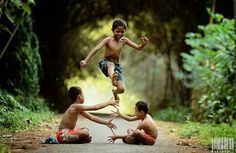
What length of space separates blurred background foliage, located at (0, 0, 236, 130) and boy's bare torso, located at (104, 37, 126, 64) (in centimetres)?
362

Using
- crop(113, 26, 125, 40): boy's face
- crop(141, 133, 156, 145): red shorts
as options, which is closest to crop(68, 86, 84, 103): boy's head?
crop(141, 133, 156, 145): red shorts

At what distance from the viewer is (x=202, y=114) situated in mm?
14109

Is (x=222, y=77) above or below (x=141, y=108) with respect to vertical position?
above

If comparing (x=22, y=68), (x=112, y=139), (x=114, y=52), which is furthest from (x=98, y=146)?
(x=22, y=68)

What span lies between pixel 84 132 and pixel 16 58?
196 inches

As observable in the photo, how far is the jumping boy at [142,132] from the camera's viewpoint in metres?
7.48

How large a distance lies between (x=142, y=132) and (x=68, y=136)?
1.01 meters

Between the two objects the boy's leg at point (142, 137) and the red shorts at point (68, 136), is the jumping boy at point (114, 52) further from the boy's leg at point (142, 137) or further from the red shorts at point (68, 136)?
the red shorts at point (68, 136)

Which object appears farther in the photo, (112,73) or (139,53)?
(139,53)

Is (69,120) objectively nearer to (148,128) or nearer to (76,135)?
(76,135)

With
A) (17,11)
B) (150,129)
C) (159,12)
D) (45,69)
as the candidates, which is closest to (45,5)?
(45,69)

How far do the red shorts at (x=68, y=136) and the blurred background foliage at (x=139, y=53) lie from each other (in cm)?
460

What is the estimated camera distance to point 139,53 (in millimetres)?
23219

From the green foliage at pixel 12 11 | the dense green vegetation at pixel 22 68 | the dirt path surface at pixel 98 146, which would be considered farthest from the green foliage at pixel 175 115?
the green foliage at pixel 12 11
